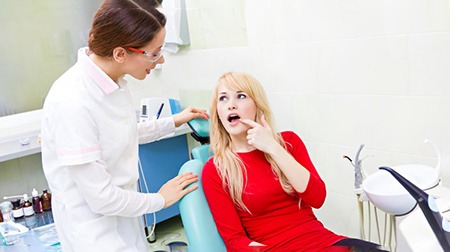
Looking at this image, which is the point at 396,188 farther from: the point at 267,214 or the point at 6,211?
the point at 6,211

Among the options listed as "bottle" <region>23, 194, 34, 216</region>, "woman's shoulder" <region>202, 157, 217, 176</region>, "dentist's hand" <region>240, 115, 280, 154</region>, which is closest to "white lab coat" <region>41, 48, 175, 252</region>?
"woman's shoulder" <region>202, 157, 217, 176</region>

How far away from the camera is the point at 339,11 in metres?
2.05

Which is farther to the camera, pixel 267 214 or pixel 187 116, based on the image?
pixel 187 116

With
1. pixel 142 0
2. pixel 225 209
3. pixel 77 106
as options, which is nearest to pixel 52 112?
pixel 77 106

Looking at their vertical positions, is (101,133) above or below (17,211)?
above

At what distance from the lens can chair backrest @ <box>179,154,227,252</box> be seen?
1651 millimetres

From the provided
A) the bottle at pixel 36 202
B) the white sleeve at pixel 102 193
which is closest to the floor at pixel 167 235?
the bottle at pixel 36 202

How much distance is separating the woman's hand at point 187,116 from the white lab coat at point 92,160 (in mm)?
412

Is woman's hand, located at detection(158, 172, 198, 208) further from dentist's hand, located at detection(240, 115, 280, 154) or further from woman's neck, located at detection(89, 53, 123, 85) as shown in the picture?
woman's neck, located at detection(89, 53, 123, 85)

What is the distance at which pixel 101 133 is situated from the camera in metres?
1.40

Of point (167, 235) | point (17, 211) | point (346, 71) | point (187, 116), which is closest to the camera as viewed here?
point (187, 116)

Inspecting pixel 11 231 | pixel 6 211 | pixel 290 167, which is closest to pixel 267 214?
pixel 290 167

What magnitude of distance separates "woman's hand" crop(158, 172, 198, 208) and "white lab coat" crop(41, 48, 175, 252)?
0.28 feet

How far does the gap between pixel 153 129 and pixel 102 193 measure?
0.54 m
